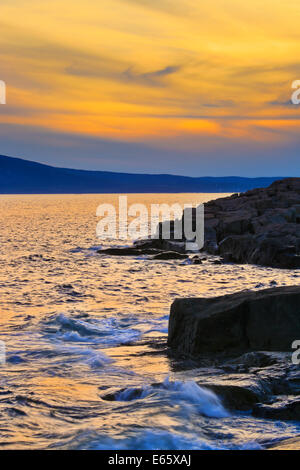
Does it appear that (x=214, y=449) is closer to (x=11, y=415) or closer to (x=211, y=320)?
(x=11, y=415)

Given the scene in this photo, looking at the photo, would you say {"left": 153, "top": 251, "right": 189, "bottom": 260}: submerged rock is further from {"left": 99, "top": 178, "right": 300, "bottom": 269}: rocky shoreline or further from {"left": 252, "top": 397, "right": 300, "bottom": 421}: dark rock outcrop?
{"left": 252, "top": 397, "right": 300, "bottom": 421}: dark rock outcrop

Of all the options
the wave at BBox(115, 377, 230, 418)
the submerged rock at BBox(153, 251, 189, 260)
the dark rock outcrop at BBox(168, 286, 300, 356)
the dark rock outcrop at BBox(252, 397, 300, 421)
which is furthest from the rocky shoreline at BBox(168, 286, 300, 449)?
the submerged rock at BBox(153, 251, 189, 260)

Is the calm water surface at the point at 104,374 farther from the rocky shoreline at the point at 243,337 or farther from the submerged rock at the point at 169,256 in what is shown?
the submerged rock at the point at 169,256

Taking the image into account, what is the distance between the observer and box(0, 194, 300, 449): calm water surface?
6.91m

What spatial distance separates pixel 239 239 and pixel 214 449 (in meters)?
22.7

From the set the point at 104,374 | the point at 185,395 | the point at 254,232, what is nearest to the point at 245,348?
the point at 185,395

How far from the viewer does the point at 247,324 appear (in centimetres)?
1020

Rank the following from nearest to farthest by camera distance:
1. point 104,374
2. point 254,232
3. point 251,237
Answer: point 104,374
point 251,237
point 254,232

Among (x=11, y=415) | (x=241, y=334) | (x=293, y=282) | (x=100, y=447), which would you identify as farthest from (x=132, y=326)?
(x=293, y=282)

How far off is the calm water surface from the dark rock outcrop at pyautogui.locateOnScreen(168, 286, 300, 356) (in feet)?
2.84

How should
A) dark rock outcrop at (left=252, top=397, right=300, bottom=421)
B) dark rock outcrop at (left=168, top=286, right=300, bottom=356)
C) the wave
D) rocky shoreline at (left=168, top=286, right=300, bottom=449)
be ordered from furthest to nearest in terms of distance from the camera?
dark rock outcrop at (left=168, top=286, right=300, bottom=356) < rocky shoreline at (left=168, top=286, right=300, bottom=449) < the wave < dark rock outcrop at (left=252, top=397, right=300, bottom=421)

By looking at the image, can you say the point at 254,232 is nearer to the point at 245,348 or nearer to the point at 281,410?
the point at 245,348

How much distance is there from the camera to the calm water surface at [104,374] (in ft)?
22.7

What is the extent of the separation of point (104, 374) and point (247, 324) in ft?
9.10
